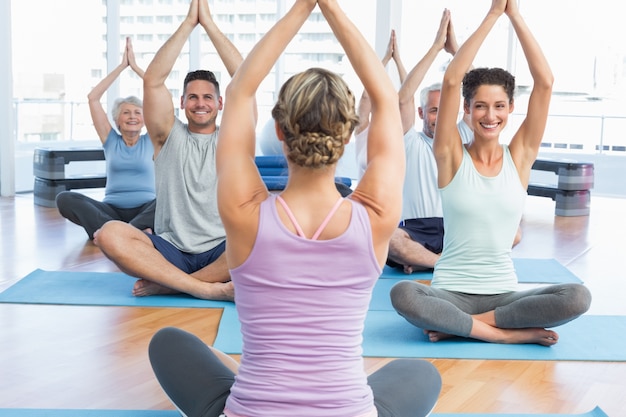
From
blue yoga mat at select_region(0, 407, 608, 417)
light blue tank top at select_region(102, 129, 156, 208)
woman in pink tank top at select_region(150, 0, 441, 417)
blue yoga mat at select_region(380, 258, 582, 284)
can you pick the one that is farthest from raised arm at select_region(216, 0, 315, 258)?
light blue tank top at select_region(102, 129, 156, 208)

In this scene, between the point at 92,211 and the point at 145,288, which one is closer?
the point at 145,288

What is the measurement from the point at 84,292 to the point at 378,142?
2.22 m

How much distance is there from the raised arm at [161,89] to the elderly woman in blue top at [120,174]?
1.14 m

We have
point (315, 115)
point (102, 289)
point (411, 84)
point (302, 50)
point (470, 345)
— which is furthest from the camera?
point (302, 50)

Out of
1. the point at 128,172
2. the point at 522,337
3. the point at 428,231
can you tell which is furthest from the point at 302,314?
the point at 128,172

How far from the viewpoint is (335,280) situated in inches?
54.9

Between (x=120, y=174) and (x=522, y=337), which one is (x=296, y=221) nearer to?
(x=522, y=337)

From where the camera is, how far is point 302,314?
1390 mm

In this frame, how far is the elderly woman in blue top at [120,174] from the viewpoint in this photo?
4.48m

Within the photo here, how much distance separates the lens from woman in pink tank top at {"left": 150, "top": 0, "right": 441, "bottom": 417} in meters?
1.37

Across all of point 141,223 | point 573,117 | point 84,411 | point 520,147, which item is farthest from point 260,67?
point 573,117

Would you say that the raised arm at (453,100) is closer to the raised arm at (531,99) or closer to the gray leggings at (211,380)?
the raised arm at (531,99)

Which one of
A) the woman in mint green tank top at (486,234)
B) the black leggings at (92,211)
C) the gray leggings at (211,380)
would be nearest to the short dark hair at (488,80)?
the woman in mint green tank top at (486,234)

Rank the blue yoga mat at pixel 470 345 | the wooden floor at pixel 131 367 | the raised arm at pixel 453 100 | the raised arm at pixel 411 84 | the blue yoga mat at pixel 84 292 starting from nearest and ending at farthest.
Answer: the wooden floor at pixel 131 367
the raised arm at pixel 453 100
the blue yoga mat at pixel 470 345
the blue yoga mat at pixel 84 292
the raised arm at pixel 411 84
